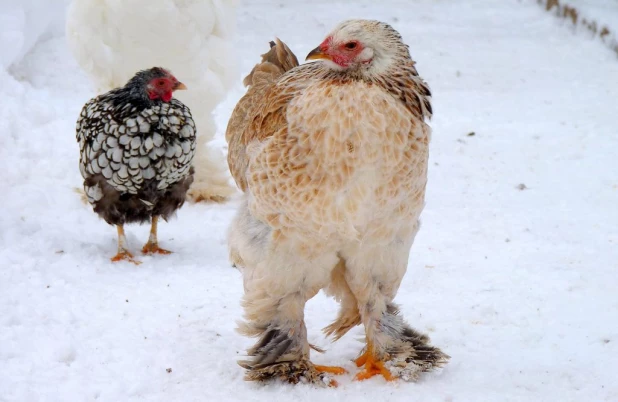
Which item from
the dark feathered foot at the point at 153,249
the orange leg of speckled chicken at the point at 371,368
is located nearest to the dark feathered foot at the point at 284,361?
the orange leg of speckled chicken at the point at 371,368

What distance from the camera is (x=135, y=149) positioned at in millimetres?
4609

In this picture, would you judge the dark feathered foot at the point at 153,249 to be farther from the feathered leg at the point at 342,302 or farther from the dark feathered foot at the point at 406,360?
the dark feathered foot at the point at 406,360

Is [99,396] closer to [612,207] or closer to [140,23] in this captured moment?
[140,23]

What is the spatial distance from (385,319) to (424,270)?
146 centimetres

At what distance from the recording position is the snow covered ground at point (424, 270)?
A: 3.12 metres

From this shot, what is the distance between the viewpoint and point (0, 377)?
2.99 metres

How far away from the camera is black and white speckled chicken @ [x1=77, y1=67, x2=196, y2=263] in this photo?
4.61 metres

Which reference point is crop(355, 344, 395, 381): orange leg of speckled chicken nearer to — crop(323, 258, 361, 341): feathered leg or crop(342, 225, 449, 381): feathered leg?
crop(342, 225, 449, 381): feathered leg

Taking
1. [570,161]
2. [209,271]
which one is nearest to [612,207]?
[570,161]

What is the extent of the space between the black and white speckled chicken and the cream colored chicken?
152 centimetres

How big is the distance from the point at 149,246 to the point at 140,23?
1.66 meters

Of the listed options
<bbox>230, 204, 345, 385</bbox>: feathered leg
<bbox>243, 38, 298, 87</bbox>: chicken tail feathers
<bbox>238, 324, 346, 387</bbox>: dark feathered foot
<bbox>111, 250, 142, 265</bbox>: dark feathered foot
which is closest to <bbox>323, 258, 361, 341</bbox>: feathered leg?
<bbox>230, 204, 345, 385</bbox>: feathered leg

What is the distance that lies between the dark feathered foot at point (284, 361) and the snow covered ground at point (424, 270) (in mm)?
63

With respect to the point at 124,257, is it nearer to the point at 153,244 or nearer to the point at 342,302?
the point at 153,244
